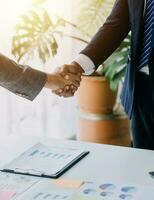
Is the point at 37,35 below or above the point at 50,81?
above

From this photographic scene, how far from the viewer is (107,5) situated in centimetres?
304

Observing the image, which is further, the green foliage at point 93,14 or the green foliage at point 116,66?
the green foliage at point 93,14

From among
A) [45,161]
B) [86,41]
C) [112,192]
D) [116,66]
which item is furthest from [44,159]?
[86,41]

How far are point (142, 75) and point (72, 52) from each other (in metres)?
1.46

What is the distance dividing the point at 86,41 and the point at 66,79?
101 cm

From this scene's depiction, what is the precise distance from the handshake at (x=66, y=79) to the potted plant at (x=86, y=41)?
0.71 m

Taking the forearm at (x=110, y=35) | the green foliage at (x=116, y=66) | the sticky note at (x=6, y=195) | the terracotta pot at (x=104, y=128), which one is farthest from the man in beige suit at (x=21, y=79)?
the terracotta pot at (x=104, y=128)

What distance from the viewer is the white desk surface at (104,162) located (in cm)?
132

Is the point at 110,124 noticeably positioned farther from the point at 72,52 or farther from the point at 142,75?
the point at 142,75

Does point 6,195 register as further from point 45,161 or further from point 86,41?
point 86,41

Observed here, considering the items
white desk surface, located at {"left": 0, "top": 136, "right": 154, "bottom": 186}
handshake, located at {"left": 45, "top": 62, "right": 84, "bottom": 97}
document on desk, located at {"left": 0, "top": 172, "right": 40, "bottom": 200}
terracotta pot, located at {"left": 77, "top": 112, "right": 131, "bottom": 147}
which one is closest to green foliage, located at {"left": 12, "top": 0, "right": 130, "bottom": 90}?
terracotta pot, located at {"left": 77, "top": 112, "right": 131, "bottom": 147}

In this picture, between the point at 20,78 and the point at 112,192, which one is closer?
the point at 112,192

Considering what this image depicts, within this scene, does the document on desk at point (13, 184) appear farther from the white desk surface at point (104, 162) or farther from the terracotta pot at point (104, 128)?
the terracotta pot at point (104, 128)

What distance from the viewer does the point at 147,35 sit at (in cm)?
188
